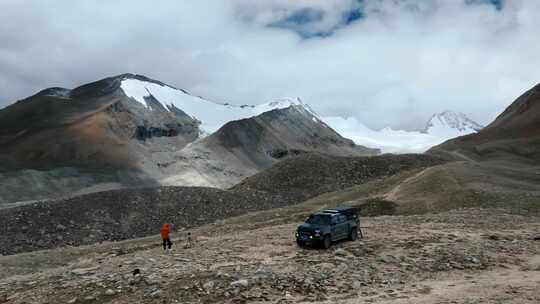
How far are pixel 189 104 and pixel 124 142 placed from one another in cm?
4817

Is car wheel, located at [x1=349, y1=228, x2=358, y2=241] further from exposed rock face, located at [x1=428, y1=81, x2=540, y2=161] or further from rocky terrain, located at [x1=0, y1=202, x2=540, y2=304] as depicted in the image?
exposed rock face, located at [x1=428, y1=81, x2=540, y2=161]

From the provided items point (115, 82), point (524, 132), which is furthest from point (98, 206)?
point (115, 82)

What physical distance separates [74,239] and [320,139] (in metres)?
114

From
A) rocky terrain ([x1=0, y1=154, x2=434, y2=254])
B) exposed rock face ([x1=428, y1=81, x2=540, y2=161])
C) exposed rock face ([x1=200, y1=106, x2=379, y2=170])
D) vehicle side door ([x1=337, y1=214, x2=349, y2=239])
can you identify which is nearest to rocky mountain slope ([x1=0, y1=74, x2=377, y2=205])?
exposed rock face ([x1=200, y1=106, x2=379, y2=170])

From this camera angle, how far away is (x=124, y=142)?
10762 centimetres

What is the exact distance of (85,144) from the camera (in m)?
102

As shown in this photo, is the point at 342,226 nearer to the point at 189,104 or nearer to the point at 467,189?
the point at 467,189

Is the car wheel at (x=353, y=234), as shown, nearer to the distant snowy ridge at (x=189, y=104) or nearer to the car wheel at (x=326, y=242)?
the car wheel at (x=326, y=242)

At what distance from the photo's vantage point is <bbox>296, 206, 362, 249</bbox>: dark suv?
73.5 feet

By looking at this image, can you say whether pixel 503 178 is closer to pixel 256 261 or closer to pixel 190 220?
pixel 190 220

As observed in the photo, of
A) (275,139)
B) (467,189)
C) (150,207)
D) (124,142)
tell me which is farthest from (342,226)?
(275,139)

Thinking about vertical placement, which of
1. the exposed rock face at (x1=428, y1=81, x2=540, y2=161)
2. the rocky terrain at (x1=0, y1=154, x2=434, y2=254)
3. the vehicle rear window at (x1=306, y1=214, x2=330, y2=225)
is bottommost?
the vehicle rear window at (x1=306, y1=214, x2=330, y2=225)

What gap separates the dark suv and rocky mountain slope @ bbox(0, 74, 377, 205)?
6623 centimetres

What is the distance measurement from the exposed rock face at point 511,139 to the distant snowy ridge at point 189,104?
59425 mm
